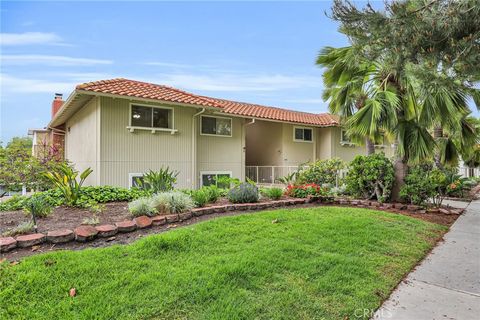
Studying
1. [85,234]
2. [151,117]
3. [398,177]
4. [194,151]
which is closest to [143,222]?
[85,234]

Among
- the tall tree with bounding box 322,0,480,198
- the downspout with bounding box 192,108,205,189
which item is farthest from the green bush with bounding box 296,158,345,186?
the tall tree with bounding box 322,0,480,198

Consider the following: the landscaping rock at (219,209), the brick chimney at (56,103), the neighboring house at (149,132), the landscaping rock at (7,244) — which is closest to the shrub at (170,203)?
the landscaping rock at (219,209)

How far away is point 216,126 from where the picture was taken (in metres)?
12.4

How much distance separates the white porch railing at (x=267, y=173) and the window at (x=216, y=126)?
3.45m

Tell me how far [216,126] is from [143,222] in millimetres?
8049

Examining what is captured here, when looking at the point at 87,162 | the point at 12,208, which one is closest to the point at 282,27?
the point at 87,162

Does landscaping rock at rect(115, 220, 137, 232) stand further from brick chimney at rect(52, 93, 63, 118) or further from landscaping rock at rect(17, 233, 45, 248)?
brick chimney at rect(52, 93, 63, 118)

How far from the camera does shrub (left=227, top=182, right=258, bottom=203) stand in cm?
679

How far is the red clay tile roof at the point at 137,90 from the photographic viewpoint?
8.89 m

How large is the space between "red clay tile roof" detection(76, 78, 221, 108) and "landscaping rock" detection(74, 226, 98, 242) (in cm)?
580

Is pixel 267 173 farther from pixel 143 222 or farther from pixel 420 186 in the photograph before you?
pixel 143 222

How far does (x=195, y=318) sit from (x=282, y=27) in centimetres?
1000

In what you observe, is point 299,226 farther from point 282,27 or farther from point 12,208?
point 282,27

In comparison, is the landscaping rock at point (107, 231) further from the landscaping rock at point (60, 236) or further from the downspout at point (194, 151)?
the downspout at point (194, 151)
